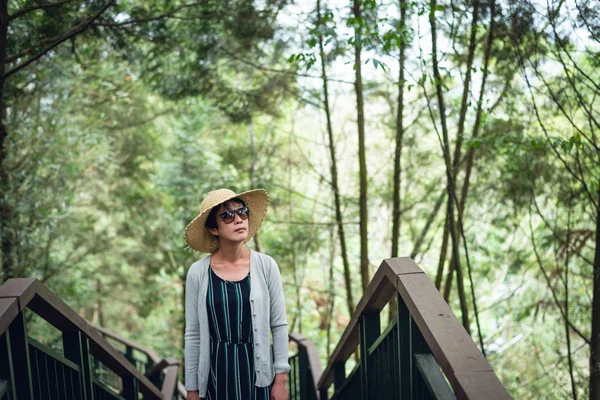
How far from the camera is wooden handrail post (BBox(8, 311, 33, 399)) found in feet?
7.05

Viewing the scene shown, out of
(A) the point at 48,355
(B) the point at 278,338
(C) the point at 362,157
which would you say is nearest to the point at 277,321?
(B) the point at 278,338

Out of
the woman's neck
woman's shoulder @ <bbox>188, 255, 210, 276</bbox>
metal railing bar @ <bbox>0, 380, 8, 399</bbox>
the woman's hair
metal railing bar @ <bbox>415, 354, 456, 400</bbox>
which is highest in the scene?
the woman's hair

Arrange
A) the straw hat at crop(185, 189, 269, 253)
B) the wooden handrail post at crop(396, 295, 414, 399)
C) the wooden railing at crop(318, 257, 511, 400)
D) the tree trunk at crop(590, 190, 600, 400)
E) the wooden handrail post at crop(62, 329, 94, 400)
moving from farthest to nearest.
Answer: the tree trunk at crop(590, 190, 600, 400) < the straw hat at crop(185, 189, 269, 253) < the wooden handrail post at crop(62, 329, 94, 400) < the wooden handrail post at crop(396, 295, 414, 399) < the wooden railing at crop(318, 257, 511, 400)

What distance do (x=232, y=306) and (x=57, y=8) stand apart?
3474 mm

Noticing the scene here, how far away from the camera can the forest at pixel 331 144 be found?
460 cm

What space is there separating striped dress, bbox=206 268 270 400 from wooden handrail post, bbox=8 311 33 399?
852 mm

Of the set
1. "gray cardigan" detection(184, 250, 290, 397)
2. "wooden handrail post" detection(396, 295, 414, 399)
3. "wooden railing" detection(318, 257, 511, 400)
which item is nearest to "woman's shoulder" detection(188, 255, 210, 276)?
"gray cardigan" detection(184, 250, 290, 397)

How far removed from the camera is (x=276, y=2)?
624cm

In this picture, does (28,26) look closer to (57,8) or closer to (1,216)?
(57,8)

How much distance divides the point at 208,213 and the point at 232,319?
1.75ft

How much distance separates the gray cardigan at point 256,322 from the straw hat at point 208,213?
0.13 m

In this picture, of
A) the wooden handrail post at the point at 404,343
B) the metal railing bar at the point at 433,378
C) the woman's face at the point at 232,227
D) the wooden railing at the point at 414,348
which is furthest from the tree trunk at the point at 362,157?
the metal railing bar at the point at 433,378

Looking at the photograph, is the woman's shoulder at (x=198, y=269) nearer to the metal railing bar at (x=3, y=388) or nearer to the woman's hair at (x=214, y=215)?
the woman's hair at (x=214, y=215)

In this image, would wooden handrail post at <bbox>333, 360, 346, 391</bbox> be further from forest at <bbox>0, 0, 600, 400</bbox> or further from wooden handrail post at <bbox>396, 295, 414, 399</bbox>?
wooden handrail post at <bbox>396, 295, 414, 399</bbox>
